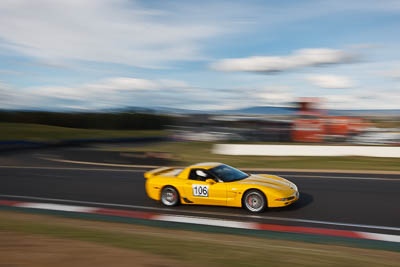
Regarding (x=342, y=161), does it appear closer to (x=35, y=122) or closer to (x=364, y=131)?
(x=364, y=131)

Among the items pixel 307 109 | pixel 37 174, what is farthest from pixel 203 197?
pixel 307 109

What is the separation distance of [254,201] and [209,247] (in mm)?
3067

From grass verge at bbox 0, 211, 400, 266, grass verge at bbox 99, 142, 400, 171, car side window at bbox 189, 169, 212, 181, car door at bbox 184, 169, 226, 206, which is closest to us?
grass verge at bbox 0, 211, 400, 266

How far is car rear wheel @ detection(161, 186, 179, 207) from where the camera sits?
30.1ft

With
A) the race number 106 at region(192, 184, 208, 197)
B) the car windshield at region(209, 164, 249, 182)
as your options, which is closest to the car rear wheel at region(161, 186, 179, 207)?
the race number 106 at region(192, 184, 208, 197)

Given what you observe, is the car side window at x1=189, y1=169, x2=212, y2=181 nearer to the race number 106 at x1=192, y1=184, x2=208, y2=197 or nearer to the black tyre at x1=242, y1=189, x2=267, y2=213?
the race number 106 at x1=192, y1=184, x2=208, y2=197

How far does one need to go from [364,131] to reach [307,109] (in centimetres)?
371

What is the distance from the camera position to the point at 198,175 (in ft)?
29.6

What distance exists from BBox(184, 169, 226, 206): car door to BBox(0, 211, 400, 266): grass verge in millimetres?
1744

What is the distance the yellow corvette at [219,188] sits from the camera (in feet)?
27.2

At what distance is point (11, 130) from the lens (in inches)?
1805

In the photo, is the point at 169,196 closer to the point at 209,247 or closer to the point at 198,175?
the point at 198,175

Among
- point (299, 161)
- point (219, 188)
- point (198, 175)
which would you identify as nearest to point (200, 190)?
point (198, 175)

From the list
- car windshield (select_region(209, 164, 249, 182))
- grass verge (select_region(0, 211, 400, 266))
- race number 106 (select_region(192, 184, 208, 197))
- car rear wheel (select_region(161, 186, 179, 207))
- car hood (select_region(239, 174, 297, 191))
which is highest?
car windshield (select_region(209, 164, 249, 182))
